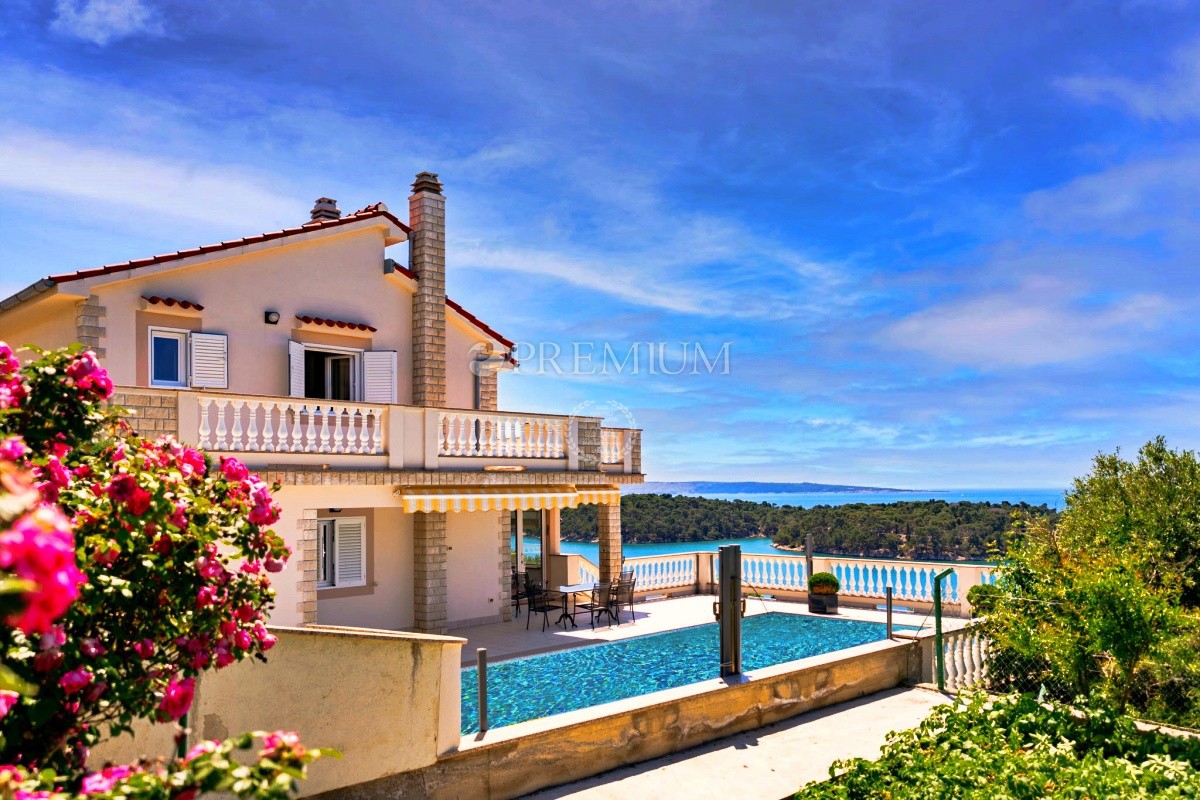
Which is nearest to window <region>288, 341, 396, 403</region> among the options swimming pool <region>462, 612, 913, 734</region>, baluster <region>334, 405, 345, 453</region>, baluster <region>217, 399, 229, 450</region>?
baluster <region>334, 405, 345, 453</region>

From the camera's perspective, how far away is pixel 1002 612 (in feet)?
46.9

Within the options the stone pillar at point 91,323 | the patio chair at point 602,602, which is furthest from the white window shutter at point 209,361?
the patio chair at point 602,602

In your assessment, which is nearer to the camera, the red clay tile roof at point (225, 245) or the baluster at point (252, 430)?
the red clay tile roof at point (225, 245)

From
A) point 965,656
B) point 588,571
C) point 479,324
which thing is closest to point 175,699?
point 965,656

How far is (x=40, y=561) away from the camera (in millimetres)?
2092

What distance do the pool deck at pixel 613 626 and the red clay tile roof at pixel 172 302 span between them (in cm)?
1036

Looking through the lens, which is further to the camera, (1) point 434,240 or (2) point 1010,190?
(2) point 1010,190

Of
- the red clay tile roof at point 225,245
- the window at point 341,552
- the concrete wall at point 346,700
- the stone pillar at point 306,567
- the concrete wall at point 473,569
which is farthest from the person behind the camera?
the concrete wall at point 473,569

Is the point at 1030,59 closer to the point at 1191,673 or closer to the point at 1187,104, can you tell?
the point at 1187,104

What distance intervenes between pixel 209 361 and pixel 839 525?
3402 centimetres

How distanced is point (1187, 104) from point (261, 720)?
26.3m

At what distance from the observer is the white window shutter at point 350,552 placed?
21.1 m

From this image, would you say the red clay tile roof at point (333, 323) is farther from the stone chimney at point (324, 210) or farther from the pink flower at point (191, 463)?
the pink flower at point (191, 463)

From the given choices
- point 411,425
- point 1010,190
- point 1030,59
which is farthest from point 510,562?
point 1010,190
